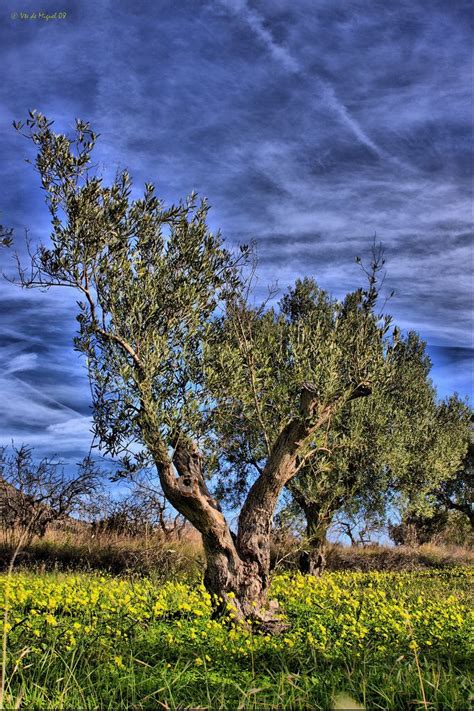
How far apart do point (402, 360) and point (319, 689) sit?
84.0 feet

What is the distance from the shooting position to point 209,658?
734 centimetres

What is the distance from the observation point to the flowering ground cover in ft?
19.9

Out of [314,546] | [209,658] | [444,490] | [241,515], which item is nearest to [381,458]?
[314,546]

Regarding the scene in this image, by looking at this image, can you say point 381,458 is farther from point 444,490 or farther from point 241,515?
point 444,490

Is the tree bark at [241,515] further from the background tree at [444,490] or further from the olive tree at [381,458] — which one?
the background tree at [444,490]

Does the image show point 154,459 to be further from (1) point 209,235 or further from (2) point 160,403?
(1) point 209,235

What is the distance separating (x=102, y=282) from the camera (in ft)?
41.5

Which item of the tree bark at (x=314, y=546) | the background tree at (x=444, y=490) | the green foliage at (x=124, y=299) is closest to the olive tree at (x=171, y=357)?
the green foliage at (x=124, y=299)

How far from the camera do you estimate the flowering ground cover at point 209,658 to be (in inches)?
239

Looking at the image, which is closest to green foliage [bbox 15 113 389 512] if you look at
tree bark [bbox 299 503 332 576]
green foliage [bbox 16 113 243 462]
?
green foliage [bbox 16 113 243 462]

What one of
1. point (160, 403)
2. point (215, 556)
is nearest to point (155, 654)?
point (215, 556)

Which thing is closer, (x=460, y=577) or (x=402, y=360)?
(x=460, y=577)

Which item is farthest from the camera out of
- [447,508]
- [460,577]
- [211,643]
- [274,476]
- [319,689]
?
[447,508]

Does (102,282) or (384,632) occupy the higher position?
(102,282)
